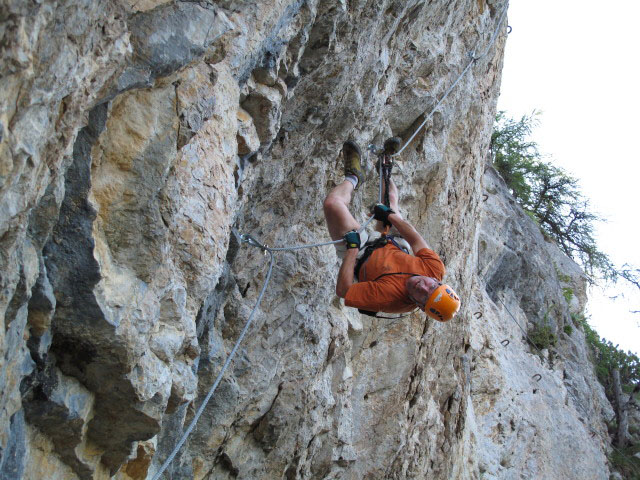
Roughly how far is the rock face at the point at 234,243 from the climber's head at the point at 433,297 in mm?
1160

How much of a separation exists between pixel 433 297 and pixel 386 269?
52cm

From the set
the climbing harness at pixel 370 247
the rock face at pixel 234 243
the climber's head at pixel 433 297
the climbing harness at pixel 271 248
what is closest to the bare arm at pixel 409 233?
the climbing harness at pixel 370 247

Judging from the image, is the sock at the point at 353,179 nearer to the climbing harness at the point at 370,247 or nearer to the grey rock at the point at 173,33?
the climbing harness at the point at 370,247

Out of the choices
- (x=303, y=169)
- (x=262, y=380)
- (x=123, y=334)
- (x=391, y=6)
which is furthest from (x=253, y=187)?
(x=123, y=334)

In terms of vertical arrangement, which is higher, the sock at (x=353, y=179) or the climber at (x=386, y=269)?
the sock at (x=353, y=179)

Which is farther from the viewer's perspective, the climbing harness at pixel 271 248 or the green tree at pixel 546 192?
the green tree at pixel 546 192

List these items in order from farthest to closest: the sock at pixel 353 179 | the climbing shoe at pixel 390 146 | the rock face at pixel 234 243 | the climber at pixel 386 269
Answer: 1. the climbing shoe at pixel 390 146
2. the sock at pixel 353 179
3. the climber at pixel 386 269
4. the rock face at pixel 234 243

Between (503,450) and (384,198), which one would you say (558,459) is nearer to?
(503,450)

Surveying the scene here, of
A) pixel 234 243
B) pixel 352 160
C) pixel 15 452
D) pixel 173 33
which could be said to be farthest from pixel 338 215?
pixel 15 452

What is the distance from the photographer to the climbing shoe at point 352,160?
5.71m

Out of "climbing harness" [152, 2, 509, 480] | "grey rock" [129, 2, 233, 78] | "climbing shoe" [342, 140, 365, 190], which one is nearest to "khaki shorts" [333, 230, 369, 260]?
"climbing harness" [152, 2, 509, 480]

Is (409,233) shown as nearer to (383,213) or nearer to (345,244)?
(383,213)

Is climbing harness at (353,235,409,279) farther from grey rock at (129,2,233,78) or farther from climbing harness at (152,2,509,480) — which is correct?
grey rock at (129,2,233,78)

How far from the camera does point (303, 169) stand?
566cm
